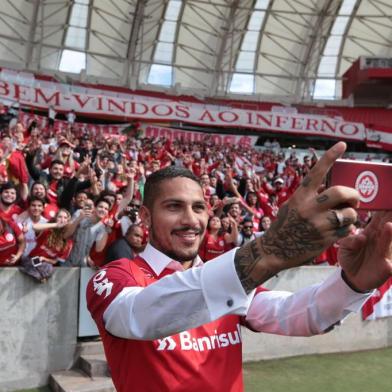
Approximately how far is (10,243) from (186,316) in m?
3.78

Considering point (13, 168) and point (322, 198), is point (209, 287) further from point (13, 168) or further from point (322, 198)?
point (13, 168)

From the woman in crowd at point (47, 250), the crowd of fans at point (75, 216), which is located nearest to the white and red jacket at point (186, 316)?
the crowd of fans at point (75, 216)

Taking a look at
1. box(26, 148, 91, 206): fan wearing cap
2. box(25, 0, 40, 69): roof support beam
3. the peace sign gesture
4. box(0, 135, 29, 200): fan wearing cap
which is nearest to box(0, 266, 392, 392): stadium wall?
box(26, 148, 91, 206): fan wearing cap

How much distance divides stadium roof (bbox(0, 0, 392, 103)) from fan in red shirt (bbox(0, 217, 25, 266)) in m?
24.4

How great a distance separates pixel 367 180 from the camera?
3.59 feet

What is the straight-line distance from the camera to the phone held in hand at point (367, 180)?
41.4 inches

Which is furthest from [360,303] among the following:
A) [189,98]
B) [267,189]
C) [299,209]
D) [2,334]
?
[189,98]

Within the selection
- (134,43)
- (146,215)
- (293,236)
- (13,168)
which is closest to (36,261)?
(13,168)

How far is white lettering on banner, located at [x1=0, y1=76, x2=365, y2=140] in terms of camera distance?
19.0 metres

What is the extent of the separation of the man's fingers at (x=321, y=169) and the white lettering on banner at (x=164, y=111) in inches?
754

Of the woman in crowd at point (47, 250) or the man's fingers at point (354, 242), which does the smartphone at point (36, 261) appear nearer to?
the woman in crowd at point (47, 250)

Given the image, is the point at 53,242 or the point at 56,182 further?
the point at 56,182

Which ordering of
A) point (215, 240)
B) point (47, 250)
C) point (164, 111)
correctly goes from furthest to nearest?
point (164, 111) < point (215, 240) < point (47, 250)

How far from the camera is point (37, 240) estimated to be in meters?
4.74
